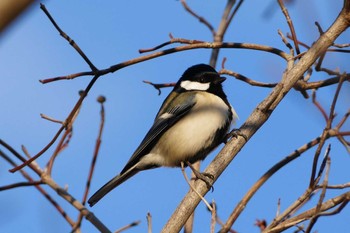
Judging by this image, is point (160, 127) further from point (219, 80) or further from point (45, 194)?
→ point (45, 194)

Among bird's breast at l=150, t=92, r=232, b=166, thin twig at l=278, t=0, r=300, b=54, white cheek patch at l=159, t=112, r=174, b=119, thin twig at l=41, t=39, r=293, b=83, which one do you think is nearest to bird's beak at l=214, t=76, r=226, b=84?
bird's breast at l=150, t=92, r=232, b=166

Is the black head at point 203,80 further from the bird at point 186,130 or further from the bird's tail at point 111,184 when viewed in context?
the bird's tail at point 111,184

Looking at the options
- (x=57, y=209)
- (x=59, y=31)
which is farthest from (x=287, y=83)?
(x=57, y=209)

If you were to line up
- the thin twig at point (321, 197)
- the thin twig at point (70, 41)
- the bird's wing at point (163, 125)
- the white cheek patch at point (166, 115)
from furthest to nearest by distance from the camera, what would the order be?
the white cheek patch at point (166, 115)
the bird's wing at point (163, 125)
the thin twig at point (70, 41)
the thin twig at point (321, 197)

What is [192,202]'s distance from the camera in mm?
3027

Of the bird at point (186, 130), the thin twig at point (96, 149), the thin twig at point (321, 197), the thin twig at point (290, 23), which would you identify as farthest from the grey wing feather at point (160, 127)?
the thin twig at point (321, 197)

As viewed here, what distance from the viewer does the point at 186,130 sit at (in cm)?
480

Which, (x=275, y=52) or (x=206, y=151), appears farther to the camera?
(x=206, y=151)

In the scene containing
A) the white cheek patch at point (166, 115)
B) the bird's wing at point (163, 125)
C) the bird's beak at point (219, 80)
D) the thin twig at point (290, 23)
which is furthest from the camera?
the bird's beak at point (219, 80)

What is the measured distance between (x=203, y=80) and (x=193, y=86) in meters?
0.12

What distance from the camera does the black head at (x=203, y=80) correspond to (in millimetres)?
5184

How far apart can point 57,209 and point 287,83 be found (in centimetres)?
155

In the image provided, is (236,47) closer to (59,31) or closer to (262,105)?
(262,105)

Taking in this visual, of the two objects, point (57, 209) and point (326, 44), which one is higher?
point (326, 44)
